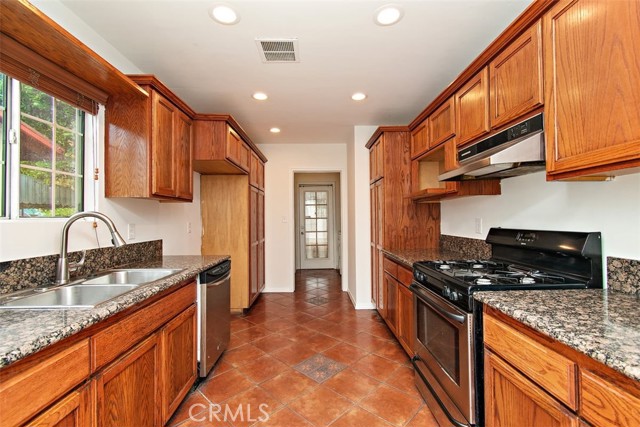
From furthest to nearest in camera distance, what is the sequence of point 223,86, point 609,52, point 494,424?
point 223,86, point 494,424, point 609,52

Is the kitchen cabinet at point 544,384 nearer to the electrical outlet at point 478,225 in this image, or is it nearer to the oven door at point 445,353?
the oven door at point 445,353

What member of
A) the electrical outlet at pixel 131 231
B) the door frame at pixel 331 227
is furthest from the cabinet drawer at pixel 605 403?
the door frame at pixel 331 227

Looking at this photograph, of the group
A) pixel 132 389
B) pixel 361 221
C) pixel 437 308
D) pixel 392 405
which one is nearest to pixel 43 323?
pixel 132 389

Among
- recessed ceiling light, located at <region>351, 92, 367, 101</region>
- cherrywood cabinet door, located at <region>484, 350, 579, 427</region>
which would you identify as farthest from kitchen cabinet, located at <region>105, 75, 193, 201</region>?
cherrywood cabinet door, located at <region>484, 350, 579, 427</region>

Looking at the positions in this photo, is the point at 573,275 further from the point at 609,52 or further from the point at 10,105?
the point at 10,105

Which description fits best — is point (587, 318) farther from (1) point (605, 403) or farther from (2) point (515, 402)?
(2) point (515, 402)

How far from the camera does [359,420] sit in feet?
5.52

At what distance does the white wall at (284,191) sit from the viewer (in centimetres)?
464

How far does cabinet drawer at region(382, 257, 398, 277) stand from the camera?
2.57 m

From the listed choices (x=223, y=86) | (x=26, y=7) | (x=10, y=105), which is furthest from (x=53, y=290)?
(x=223, y=86)

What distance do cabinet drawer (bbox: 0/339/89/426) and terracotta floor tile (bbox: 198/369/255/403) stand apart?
1.15m

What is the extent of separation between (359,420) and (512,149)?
177 centimetres

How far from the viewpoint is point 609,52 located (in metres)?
1.01

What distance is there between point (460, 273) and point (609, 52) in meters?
1.16
